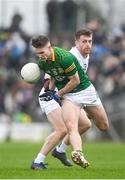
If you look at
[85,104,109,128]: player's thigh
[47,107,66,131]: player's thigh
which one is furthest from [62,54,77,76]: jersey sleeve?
[85,104,109,128]: player's thigh

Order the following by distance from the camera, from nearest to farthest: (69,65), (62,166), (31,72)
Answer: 1. (69,65)
2. (31,72)
3. (62,166)

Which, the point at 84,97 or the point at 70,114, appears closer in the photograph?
the point at 70,114

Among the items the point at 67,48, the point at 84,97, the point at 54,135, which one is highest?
the point at 84,97

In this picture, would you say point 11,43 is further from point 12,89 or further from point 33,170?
point 33,170

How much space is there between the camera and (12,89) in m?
31.4

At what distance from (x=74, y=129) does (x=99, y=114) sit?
1000mm

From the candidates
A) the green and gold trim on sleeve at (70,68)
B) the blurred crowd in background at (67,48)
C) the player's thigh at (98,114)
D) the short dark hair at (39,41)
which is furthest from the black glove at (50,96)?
the blurred crowd in background at (67,48)

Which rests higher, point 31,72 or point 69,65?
point 69,65

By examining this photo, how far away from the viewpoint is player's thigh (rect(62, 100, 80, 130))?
1536 cm

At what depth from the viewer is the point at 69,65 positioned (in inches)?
599

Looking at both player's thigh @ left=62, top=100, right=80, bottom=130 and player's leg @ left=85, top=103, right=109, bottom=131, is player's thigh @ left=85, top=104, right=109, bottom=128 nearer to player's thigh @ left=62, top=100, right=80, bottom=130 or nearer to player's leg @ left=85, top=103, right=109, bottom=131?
player's leg @ left=85, top=103, right=109, bottom=131

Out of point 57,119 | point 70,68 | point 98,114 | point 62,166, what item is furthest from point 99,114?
point 62,166

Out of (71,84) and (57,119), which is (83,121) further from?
(71,84)

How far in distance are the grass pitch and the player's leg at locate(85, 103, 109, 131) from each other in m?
0.84
